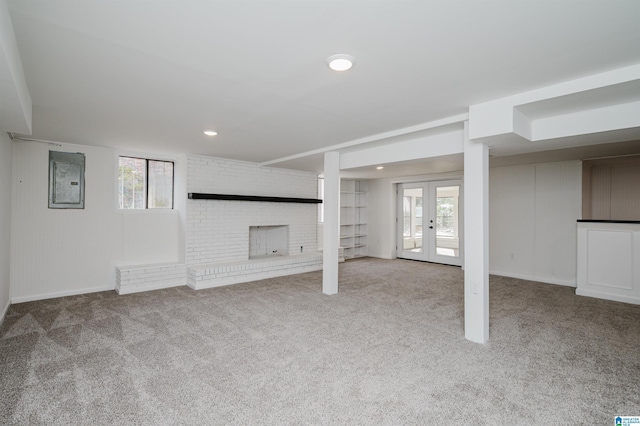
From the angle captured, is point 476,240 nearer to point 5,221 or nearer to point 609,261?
point 609,261

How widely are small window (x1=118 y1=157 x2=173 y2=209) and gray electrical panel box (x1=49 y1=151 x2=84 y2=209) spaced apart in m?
0.54

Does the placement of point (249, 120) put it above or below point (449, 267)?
above

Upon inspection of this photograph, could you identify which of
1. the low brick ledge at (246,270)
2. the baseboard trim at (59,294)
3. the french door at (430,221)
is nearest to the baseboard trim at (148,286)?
the low brick ledge at (246,270)

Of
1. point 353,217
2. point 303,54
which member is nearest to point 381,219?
point 353,217

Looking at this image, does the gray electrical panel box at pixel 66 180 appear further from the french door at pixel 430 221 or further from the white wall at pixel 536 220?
the white wall at pixel 536 220

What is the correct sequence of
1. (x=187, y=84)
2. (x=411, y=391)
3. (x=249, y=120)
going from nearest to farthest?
(x=411, y=391)
(x=187, y=84)
(x=249, y=120)

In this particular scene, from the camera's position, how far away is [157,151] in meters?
5.29

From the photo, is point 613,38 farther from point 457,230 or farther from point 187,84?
point 457,230

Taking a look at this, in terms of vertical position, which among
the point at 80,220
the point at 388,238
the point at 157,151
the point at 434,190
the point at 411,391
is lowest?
the point at 411,391

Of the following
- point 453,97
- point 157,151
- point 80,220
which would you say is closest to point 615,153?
point 453,97

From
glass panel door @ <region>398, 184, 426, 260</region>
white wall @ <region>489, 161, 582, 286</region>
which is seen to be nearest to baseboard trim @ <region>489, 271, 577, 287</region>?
white wall @ <region>489, 161, 582, 286</region>

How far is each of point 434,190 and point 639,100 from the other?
5.13 metres

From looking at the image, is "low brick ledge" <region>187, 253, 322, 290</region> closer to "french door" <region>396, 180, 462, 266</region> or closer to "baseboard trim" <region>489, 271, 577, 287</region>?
"french door" <region>396, 180, 462, 266</region>

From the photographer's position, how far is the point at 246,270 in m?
5.57
